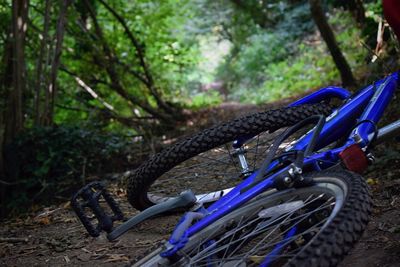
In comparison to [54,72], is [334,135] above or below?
below

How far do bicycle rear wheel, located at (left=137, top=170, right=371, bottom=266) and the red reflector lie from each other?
7.1 inches

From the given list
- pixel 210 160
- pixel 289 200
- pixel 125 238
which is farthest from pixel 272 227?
pixel 125 238

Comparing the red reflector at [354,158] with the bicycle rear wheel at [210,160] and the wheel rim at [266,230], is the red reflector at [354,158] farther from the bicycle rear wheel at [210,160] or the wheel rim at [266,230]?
the bicycle rear wheel at [210,160]

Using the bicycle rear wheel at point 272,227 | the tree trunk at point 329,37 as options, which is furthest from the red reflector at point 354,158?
the tree trunk at point 329,37

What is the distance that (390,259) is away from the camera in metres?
2.26

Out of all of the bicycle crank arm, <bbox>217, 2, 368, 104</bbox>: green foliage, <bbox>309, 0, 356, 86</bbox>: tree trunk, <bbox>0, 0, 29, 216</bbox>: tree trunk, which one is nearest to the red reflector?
the bicycle crank arm

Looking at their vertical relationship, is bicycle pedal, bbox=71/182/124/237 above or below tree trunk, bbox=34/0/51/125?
below

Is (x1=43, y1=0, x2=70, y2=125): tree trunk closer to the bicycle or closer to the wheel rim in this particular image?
the bicycle

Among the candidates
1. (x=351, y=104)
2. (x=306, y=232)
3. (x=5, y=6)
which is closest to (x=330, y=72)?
(x=5, y=6)

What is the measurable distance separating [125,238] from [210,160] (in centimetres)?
89

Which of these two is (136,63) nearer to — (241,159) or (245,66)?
(241,159)

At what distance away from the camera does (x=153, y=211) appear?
2.06 metres

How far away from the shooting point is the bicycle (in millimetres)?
1690

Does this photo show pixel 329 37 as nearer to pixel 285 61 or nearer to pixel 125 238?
pixel 125 238
